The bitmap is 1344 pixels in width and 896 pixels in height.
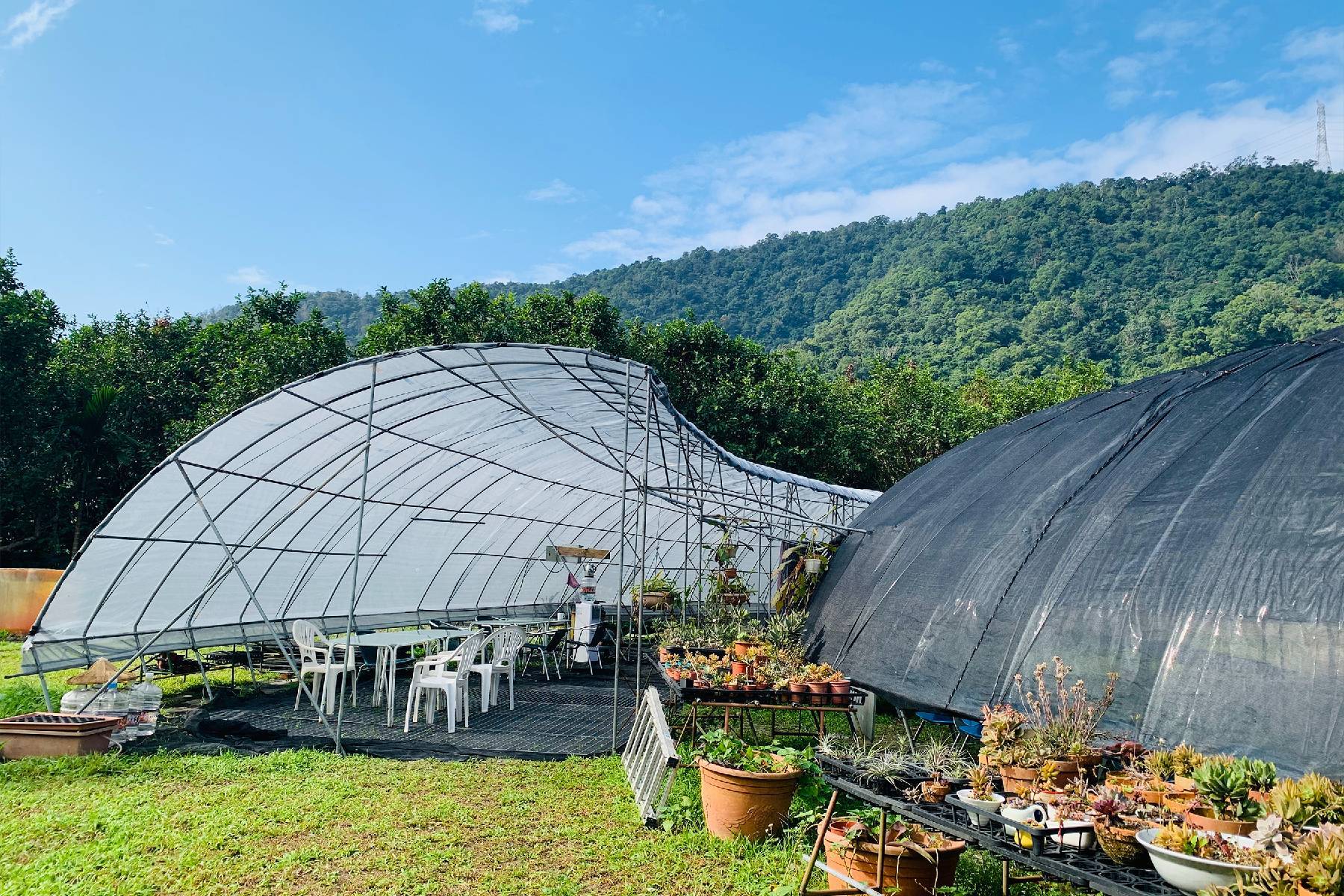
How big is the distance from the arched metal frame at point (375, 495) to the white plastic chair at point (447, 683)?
1.13 metres

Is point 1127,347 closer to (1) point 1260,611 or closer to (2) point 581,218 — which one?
(2) point 581,218

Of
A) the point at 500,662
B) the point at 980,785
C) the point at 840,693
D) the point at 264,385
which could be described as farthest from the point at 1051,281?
the point at 980,785

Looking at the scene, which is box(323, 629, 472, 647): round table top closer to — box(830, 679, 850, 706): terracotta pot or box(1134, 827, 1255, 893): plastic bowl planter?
box(830, 679, 850, 706): terracotta pot

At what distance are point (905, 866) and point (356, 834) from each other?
12.4 ft

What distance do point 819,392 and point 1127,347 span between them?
21.7 m

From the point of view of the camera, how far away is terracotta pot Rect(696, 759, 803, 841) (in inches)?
226

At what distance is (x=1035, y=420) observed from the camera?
417 inches

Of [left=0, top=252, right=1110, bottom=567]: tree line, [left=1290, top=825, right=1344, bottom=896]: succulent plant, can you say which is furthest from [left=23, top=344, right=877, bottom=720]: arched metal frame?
[left=0, top=252, right=1110, bottom=567]: tree line

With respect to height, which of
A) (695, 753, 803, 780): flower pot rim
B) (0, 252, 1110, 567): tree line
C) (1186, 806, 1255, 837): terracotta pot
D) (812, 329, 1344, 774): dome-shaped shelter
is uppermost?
(0, 252, 1110, 567): tree line

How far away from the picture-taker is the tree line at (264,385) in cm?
2367

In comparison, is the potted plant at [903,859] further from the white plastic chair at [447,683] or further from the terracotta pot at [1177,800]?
the white plastic chair at [447,683]

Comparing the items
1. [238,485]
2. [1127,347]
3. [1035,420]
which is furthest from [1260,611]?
[1127,347]

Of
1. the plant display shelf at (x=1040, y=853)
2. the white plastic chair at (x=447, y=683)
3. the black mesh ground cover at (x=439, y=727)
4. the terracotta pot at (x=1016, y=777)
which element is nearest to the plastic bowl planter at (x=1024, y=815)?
the plant display shelf at (x=1040, y=853)

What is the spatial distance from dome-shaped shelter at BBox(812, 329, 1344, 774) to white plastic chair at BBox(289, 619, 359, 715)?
5641 mm
